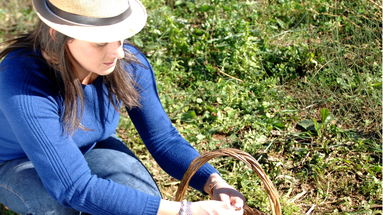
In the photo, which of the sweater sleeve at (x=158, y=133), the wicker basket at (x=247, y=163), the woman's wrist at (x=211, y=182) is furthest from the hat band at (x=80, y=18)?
the woman's wrist at (x=211, y=182)

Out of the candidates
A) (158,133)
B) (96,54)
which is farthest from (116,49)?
(158,133)

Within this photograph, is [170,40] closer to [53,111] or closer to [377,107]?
[377,107]

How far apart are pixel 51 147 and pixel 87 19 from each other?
1.50 ft

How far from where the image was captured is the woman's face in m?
1.88

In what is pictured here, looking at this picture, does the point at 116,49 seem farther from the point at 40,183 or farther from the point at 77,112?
the point at 40,183

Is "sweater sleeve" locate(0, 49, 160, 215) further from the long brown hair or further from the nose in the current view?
the nose

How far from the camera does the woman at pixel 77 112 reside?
1871 millimetres

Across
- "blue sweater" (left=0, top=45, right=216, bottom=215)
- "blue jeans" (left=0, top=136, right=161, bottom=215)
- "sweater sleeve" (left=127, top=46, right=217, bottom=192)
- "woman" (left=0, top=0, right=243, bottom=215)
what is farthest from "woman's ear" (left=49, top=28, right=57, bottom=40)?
"blue jeans" (left=0, top=136, right=161, bottom=215)

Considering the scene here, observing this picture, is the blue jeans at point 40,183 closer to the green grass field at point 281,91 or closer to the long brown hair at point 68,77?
the long brown hair at point 68,77

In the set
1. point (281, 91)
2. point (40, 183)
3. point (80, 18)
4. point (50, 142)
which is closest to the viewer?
point (80, 18)

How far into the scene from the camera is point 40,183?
2.17 metres

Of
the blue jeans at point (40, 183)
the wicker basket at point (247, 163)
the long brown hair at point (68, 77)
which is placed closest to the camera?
the long brown hair at point (68, 77)

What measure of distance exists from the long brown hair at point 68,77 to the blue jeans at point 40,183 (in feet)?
0.81

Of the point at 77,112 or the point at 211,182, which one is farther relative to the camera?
the point at 211,182
